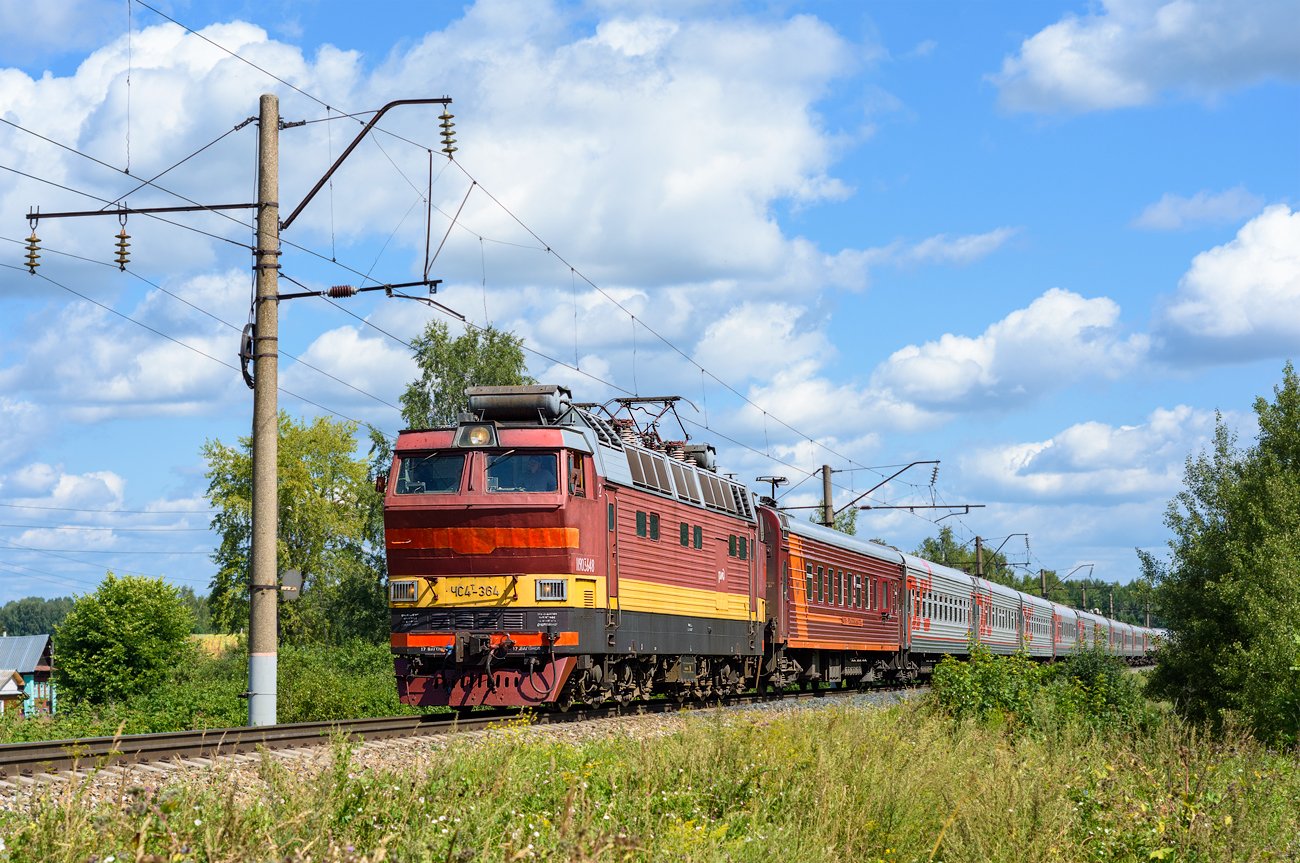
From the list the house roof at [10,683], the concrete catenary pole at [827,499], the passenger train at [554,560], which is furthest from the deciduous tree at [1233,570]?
the house roof at [10,683]

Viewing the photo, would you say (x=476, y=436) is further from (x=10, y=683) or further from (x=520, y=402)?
(x=10, y=683)

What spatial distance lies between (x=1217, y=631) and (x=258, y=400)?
32082 millimetres

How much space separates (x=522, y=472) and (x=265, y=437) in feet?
11.2

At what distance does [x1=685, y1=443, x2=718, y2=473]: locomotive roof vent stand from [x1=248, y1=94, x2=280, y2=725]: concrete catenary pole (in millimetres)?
8470

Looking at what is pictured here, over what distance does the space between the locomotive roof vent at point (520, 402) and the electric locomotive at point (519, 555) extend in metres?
0.02

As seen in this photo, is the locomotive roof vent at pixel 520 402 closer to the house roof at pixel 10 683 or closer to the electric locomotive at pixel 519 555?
the electric locomotive at pixel 519 555

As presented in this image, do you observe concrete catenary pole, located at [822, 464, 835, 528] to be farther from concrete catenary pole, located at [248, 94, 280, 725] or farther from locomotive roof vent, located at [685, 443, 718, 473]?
concrete catenary pole, located at [248, 94, 280, 725]

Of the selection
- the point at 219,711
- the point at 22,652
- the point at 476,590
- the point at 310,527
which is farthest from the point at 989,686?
the point at 22,652

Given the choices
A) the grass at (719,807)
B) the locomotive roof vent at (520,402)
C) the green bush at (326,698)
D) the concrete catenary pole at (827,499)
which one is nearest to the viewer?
the grass at (719,807)

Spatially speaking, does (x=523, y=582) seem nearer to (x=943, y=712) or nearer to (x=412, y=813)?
(x=943, y=712)

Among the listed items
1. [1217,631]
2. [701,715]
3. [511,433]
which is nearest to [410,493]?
[511,433]

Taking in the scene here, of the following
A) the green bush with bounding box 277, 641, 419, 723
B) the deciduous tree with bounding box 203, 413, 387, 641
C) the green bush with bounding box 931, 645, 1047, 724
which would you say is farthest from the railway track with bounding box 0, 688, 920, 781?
the deciduous tree with bounding box 203, 413, 387, 641

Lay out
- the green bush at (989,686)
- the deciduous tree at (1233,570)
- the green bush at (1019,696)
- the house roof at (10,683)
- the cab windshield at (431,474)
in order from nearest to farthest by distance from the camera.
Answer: the cab windshield at (431,474), the green bush at (1019,696), the green bush at (989,686), the deciduous tree at (1233,570), the house roof at (10,683)

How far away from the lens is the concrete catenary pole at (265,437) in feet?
62.1
